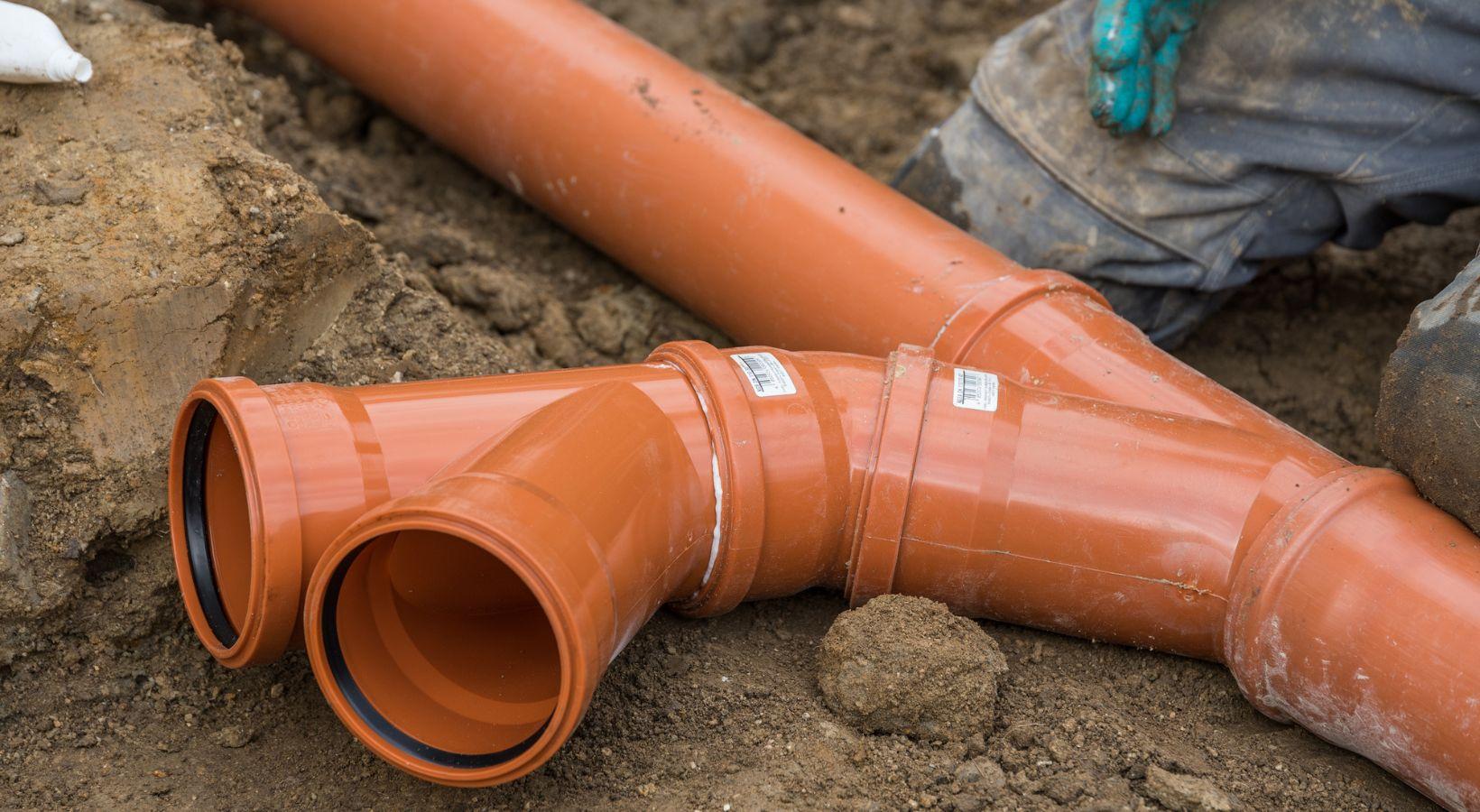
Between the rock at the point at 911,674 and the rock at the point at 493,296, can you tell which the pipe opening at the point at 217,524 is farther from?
the rock at the point at 911,674

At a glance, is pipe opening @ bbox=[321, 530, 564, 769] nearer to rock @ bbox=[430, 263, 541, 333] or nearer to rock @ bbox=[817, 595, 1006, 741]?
rock @ bbox=[817, 595, 1006, 741]

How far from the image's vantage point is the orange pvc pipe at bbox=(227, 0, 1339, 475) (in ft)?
7.18

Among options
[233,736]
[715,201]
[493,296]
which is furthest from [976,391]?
[233,736]

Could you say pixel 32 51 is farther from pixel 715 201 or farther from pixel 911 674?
pixel 911 674

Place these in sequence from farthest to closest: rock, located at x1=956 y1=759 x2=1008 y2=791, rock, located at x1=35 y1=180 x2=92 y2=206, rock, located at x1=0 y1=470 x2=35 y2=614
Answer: rock, located at x1=35 y1=180 x2=92 y2=206
rock, located at x1=0 y1=470 x2=35 y2=614
rock, located at x1=956 y1=759 x2=1008 y2=791

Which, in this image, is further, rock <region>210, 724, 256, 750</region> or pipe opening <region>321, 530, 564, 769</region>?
rock <region>210, 724, 256, 750</region>

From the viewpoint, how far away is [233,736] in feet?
6.15

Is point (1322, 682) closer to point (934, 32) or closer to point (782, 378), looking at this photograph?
point (782, 378)

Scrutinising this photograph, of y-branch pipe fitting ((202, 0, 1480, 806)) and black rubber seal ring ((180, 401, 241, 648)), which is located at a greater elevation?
y-branch pipe fitting ((202, 0, 1480, 806))

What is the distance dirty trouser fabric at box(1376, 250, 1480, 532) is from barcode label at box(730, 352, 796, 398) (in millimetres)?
884

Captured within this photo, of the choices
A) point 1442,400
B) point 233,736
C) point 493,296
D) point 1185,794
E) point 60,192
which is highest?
point 1442,400

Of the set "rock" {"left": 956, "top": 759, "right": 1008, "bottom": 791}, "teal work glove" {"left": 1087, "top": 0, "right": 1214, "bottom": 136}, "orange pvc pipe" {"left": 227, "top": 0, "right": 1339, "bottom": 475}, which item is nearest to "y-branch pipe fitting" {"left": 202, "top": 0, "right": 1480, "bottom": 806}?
"orange pvc pipe" {"left": 227, "top": 0, "right": 1339, "bottom": 475}

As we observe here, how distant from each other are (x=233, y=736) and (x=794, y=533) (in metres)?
0.87

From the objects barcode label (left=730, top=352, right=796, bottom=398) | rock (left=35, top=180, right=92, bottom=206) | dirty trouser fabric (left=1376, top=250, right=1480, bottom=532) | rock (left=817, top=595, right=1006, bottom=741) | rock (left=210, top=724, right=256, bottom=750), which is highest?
dirty trouser fabric (left=1376, top=250, right=1480, bottom=532)
